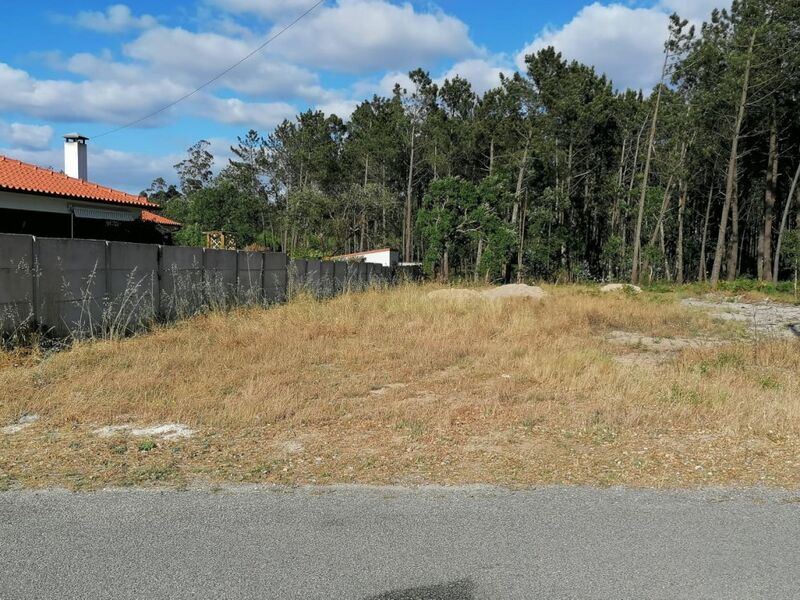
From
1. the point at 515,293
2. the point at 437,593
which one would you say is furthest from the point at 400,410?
the point at 515,293

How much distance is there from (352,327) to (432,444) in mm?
7078

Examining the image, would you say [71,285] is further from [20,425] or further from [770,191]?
[770,191]

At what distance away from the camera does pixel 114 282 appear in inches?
429

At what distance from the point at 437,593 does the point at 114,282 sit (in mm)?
9869

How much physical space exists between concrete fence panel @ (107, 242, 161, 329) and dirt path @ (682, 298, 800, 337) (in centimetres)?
1290

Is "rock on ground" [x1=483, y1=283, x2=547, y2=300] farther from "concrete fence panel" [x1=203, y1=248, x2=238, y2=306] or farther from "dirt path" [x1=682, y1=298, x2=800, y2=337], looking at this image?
"concrete fence panel" [x1=203, y1=248, x2=238, y2=306]

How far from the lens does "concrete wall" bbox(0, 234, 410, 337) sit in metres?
8.91

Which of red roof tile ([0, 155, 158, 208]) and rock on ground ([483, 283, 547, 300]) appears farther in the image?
rock on ground ([483, 283, 547, 300])

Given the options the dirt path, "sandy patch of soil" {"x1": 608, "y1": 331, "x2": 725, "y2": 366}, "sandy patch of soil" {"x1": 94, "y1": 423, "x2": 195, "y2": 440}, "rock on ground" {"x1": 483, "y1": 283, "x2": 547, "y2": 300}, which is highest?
"rock on ground" {"x1": 483, "y1": 283, "x2": 547, "y2": 300}

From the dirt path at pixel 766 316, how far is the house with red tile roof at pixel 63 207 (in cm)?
2066

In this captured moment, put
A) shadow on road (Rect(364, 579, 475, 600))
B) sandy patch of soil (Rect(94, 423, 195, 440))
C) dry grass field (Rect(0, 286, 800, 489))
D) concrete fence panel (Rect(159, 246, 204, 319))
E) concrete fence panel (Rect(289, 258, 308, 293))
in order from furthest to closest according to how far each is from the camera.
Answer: concrete fence panel (Rect(289, 258, 308, 293)) → concrete fence panel (Rect(159, 246, 204, 319)) → sandy patch of soil (Rect(94, 423, 195, 440)) → dry grass field (Rect(0, 286, 800, 489)) → shadow on road (Rect(364, 579, 475, 600))

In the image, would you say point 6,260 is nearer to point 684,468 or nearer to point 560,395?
point 560,395

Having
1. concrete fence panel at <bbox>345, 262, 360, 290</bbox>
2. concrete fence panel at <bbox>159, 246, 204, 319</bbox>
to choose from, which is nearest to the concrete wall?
concrete fence panel at <bbox>159, 246, 204, 319</bbox>

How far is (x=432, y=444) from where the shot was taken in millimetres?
5223
